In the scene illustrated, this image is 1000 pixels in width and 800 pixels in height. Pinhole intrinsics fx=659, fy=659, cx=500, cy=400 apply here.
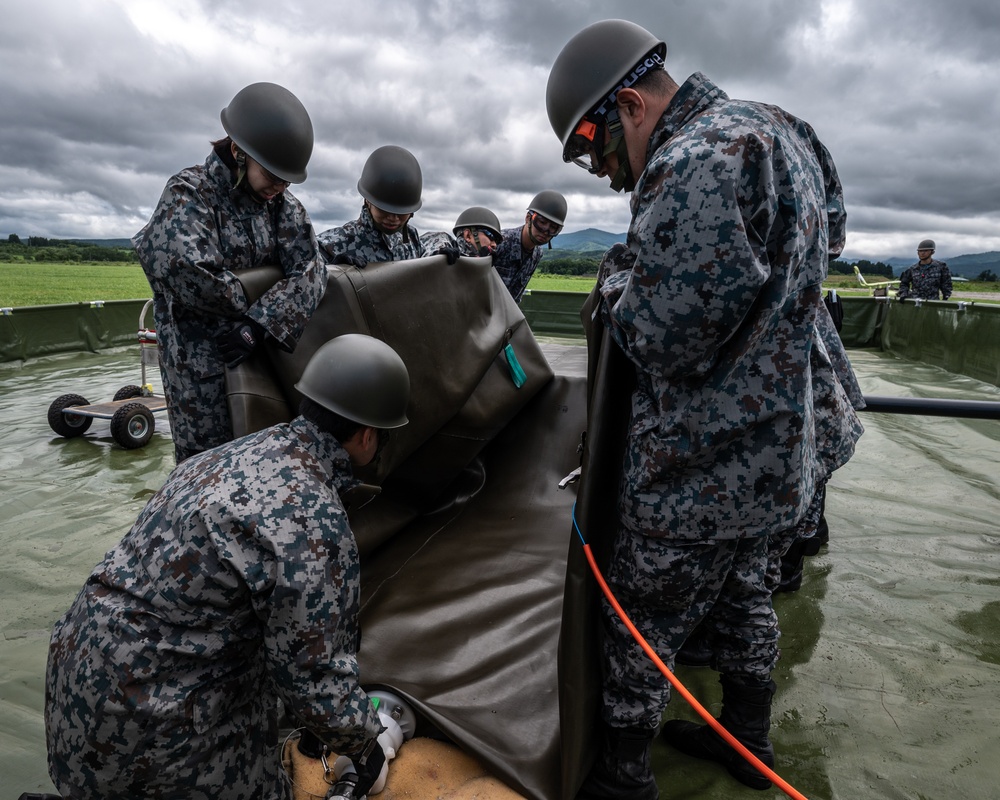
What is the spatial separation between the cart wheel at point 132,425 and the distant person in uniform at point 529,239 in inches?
127

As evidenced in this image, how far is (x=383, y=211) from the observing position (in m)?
3.99

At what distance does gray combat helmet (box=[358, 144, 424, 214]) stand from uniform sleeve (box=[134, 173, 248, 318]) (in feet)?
Answer: 4.54

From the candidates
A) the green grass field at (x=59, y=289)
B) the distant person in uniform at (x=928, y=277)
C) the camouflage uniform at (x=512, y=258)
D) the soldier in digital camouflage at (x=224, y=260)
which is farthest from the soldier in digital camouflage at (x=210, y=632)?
the distant person in uniform at (x=928, y=277)

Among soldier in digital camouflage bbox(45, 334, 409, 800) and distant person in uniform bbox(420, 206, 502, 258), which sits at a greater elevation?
distant person in uniform bbox(420, 206, 502, 258)

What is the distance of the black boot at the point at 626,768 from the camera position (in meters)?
1.91

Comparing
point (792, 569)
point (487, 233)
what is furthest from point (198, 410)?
point (487, 233)

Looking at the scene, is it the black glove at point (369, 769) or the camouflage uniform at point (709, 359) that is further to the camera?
the black glove at point (369, 769)

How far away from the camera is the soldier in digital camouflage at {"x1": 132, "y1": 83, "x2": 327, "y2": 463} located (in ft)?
8.30

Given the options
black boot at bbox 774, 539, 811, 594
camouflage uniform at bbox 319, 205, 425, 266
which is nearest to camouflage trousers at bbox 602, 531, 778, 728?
black boot at bbox 774, 539, 811, 594

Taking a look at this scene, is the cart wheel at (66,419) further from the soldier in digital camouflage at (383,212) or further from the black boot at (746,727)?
the black boot at (746,727)

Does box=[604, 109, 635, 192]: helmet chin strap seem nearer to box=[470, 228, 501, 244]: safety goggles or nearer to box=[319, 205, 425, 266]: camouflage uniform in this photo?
box=[319, 205, 425, 266]: camouflage uniform

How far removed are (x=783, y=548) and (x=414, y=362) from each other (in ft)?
5.48

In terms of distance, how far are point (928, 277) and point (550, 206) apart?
11595 mm

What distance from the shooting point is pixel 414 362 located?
116 inches
